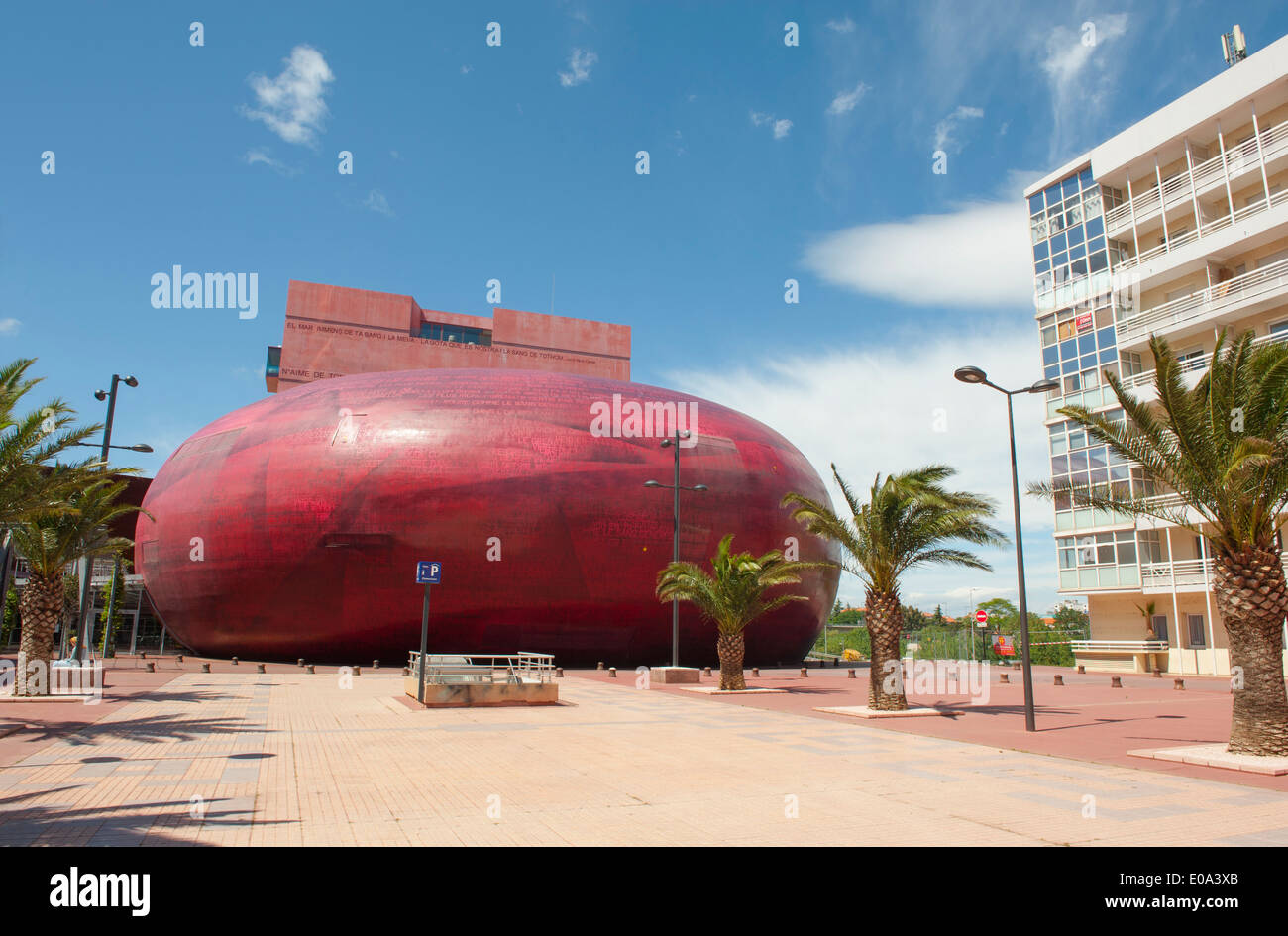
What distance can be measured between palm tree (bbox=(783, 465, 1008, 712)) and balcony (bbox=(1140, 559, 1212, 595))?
2121cm

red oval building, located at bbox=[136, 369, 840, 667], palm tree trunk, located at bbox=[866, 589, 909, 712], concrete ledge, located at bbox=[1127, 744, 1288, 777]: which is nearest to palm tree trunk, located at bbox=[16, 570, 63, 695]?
red oval building, located at bbox=[136, 369, 840, 667]

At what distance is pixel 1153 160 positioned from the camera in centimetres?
3666

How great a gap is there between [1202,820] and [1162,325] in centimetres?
3453

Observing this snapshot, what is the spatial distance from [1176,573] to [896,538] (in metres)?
23.9

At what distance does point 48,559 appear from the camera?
1711 centimetres

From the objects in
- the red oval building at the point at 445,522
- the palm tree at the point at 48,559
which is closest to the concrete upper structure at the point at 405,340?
the red oval building at the point at 445,522

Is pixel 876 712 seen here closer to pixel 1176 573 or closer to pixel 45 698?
pixel 45 698

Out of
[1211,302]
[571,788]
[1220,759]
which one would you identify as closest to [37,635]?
[571,788]

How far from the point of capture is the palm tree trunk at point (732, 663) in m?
22.4

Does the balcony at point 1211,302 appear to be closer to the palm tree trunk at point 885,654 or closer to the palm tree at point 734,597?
the palm tree at point 734,597

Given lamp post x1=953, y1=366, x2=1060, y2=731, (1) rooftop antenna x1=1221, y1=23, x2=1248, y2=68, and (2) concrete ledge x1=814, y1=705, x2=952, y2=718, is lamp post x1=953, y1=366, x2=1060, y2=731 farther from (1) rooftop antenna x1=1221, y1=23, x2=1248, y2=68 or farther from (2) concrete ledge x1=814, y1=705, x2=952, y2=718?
(1) rooftop antenna x1=1221, y1=23, x2=1248, y2=68

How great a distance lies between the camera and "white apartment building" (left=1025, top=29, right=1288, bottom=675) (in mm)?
31922

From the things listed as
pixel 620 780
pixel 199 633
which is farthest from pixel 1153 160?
pixel 199 633

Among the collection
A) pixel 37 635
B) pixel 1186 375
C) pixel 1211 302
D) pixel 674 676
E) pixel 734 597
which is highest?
pixel 1211 302
